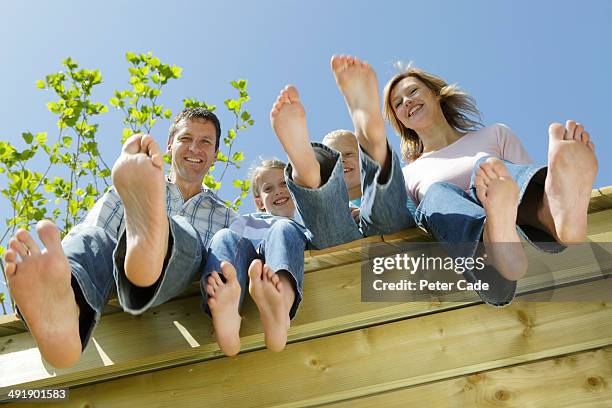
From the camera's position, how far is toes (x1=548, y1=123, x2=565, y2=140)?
4.36 feet

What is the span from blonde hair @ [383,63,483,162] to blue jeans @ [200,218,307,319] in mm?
1075

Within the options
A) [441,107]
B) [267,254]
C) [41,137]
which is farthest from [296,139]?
[41,137]

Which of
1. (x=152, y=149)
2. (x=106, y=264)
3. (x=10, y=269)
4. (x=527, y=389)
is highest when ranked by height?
(x=152, y=149)

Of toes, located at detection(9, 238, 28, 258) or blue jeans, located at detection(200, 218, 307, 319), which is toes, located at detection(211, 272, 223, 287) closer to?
→ blue jeans, located at detection(200, 218, 307, 319)

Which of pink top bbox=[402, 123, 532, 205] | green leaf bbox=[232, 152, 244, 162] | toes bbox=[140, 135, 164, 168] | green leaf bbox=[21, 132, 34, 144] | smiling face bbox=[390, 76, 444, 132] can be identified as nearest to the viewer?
toes bbox=[140, 135, 164, 168]

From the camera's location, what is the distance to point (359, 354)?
1422 mm

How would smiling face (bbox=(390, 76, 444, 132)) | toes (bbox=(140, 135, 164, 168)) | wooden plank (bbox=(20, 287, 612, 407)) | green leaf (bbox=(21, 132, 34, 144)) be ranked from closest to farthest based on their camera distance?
toes (bbox=(140, 135, 164, 168)) < wooden plank (bbox=(20, 287, 612, 407)) < smiling face (bbox=(390, 76, 444, 132)) < green leaf (bbox=(21, 132, 34, 144))

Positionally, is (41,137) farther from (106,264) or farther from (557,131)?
(557,131)

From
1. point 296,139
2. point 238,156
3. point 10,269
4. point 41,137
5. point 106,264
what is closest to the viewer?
point 10,269

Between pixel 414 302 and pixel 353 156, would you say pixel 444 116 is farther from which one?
pixel 414 302

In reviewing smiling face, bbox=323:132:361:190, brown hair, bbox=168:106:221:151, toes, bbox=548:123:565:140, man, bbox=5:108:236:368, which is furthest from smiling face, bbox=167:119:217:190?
toes, bbox=548:123:565:140

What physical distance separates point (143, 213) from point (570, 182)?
91 cm

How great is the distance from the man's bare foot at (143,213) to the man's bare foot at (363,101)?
0.54m

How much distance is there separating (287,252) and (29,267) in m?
0.57
